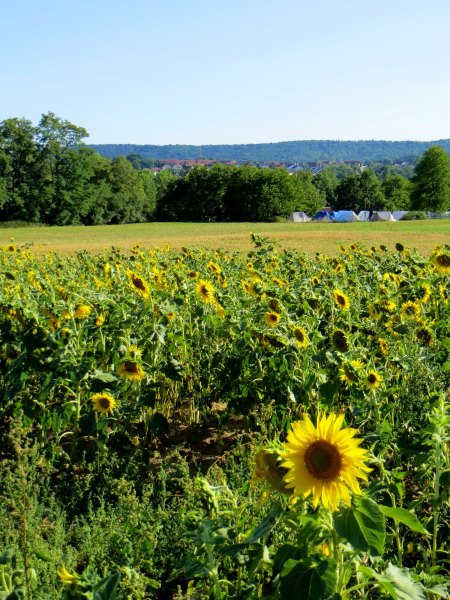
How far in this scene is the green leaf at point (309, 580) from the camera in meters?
1.68

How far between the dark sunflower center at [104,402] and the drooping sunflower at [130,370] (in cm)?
20

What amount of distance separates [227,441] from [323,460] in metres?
3.33

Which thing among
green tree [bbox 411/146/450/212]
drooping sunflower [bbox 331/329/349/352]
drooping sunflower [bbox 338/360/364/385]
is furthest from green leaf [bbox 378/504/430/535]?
green tree [bbox 411/146/450/212]

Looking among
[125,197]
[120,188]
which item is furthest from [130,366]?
[120,188]

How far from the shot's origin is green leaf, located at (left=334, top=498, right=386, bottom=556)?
1665 millimetres

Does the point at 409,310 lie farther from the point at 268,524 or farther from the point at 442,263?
the point at 268,524

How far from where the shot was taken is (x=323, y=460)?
1745 mm

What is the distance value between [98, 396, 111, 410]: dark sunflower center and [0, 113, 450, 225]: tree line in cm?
5628

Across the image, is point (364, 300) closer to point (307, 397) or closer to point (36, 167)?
point (307, 397)

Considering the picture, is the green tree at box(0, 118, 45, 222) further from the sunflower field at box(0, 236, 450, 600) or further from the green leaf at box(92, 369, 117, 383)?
the green leaf at box(92, 369, 117, 383)

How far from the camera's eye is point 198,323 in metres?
6.00

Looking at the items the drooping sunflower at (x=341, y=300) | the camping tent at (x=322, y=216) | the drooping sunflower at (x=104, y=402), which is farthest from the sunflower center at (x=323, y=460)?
the camping tent at (x=322, y=216)

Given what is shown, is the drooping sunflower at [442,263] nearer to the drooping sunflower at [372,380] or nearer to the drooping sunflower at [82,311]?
the drooping sunflower at [372,380]

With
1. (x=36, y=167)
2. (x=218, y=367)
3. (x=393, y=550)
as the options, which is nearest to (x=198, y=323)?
(x=218, y=367)
